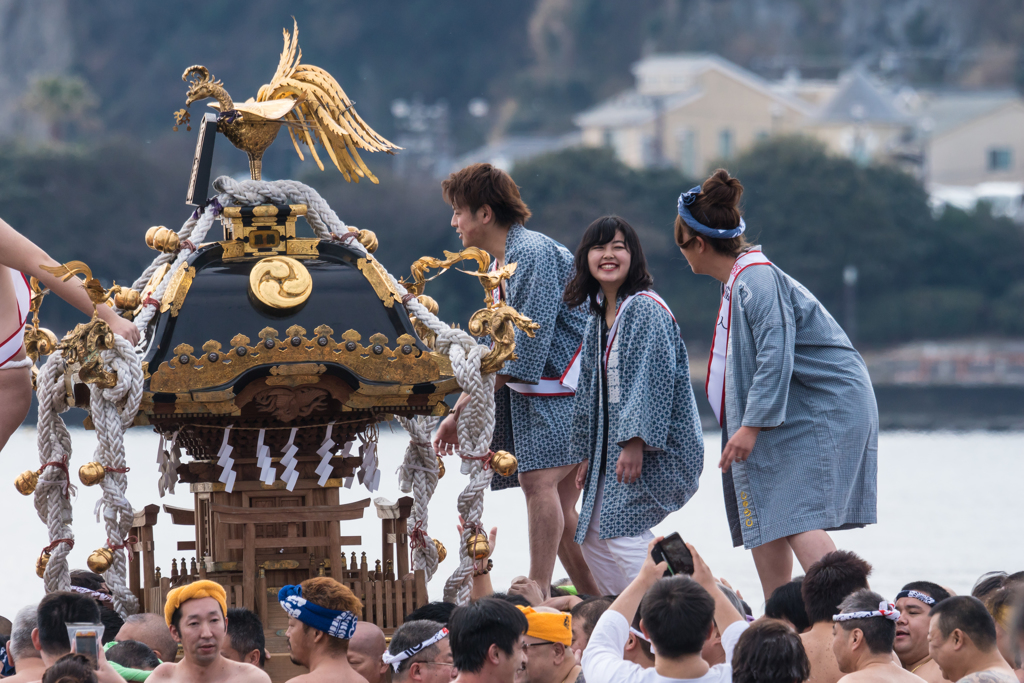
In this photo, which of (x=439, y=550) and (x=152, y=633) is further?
(x=439, y=550)

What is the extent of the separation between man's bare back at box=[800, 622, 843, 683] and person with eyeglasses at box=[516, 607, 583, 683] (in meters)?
0.72

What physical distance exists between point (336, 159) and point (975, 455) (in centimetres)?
2596

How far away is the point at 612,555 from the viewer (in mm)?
5812

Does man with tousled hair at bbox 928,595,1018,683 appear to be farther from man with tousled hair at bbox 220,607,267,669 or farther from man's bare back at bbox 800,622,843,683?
man with tousled hair at bbox 220,607,267,669

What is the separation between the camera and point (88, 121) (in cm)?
5250

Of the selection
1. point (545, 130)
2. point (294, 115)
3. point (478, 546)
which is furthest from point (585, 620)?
point (545, 130)

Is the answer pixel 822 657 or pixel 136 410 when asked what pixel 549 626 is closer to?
pixel 822 657

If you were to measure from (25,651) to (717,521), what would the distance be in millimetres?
16384

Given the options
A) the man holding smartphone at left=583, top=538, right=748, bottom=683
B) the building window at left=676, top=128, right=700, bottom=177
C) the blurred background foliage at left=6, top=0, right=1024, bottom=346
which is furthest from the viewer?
the building window at left=676, top=128, right=700, bottom=177

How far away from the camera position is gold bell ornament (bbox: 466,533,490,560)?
518 centimetres

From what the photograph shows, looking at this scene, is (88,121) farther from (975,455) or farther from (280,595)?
(280,595)

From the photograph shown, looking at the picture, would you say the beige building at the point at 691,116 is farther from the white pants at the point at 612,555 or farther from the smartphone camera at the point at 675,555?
the smartphone camera at the point at 675,555

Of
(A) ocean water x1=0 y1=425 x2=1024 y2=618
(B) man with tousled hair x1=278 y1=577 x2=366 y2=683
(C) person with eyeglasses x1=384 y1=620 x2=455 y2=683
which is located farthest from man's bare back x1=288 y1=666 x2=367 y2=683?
(A) ocean water x1=0 y1=425 x2=1024 y2=618

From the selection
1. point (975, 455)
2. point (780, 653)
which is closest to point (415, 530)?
point (780, 653)
